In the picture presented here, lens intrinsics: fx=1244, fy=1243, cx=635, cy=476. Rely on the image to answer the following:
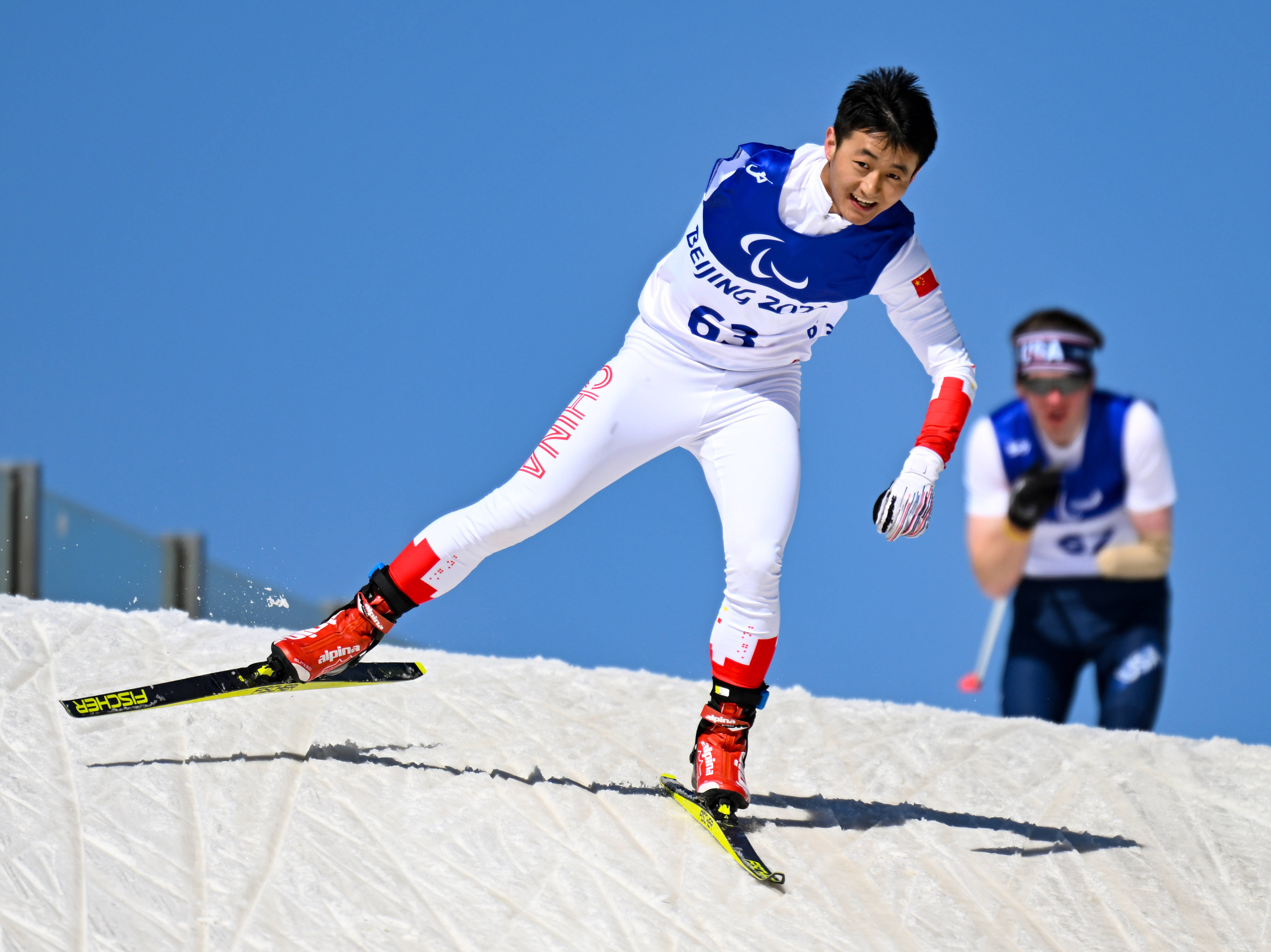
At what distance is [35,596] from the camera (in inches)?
295

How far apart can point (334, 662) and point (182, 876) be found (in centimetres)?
89

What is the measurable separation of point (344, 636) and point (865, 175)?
6.96ft

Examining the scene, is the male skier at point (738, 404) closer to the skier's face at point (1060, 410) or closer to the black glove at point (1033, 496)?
the black glove at point (1033, 496)

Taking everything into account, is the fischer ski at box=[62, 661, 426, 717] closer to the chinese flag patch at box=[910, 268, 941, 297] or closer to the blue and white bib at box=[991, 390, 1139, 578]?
the chinese flag patch at box=[910, 268, 941, 297]

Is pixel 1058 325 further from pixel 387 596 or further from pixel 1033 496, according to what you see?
pixel 387 596

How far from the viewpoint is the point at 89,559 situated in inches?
303

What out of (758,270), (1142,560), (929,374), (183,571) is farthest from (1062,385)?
(183,571)

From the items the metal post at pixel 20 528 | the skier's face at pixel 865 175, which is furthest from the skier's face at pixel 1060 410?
the metal post at pixel 20 528

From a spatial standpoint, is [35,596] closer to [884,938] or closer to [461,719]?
[461,719]

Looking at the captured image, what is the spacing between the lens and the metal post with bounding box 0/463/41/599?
775 cm

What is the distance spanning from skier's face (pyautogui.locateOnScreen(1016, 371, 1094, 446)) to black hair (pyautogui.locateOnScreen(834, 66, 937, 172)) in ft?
9.78

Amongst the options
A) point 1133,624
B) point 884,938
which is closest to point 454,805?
point 884,938

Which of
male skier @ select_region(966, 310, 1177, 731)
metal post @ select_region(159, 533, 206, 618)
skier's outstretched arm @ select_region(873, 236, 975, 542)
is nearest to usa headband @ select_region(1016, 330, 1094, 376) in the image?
male skier @ select_region(966, 310, 1177, 731)

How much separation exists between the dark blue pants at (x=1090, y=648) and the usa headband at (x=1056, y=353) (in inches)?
41.4
